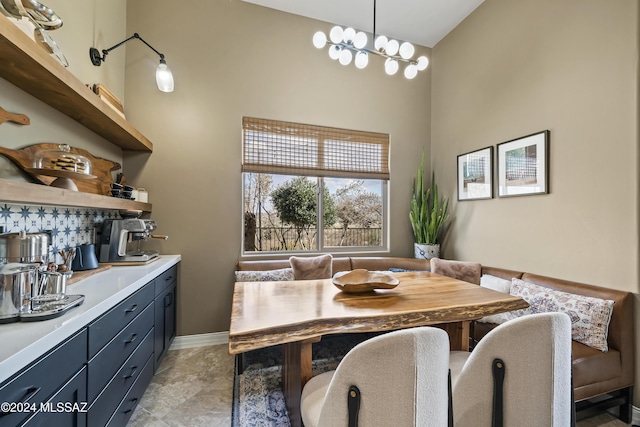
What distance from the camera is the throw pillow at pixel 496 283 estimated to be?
2405mm

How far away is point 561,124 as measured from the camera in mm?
2176

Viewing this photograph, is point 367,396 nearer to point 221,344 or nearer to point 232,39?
point 221,344

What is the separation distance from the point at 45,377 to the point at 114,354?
528 millimetres

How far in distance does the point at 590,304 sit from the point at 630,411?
2.33 feet

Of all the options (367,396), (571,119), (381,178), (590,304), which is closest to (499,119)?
(571,119)

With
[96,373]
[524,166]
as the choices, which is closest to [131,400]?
[96,373]

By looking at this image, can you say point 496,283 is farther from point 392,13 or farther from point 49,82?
point 49,82

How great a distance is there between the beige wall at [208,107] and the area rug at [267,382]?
→ 68cm

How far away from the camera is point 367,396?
87 cm

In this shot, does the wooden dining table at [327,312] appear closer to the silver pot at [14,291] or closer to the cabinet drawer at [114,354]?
the cabinet drawer at [114,354]

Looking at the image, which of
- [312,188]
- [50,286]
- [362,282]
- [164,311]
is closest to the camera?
[50,286]

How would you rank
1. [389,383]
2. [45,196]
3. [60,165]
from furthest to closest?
[60,165] → [45,196] → [389,383]

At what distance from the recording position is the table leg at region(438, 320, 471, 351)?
170 centimetres

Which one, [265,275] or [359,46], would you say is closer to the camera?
[359,46]
